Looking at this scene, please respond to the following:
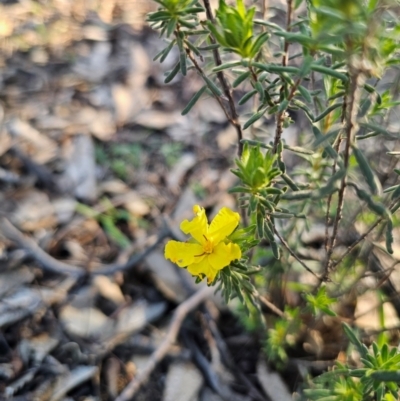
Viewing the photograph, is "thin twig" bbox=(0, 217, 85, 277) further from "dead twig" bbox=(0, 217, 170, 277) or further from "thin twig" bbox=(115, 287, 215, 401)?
"thin twig" bbox=(115, 287, 215, 401)

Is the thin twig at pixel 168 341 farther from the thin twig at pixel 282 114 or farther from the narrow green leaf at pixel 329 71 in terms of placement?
the narrow green leaf at pixel 329 71

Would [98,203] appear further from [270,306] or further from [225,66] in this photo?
[225,66]

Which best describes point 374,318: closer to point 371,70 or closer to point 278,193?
point 278,193

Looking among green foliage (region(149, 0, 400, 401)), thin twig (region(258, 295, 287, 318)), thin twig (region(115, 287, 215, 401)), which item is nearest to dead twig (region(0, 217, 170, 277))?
thin twig (region(115, 287, 215, 401))

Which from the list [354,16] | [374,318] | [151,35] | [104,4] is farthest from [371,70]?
[104,4]

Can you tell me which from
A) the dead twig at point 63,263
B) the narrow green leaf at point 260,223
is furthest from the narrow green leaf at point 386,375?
the dead twig at point 63,263

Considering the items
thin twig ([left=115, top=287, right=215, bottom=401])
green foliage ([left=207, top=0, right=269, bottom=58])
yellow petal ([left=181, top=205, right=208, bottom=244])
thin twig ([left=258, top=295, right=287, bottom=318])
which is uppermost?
green foliage ([left=207, top=0, right=269, bottom=58])
